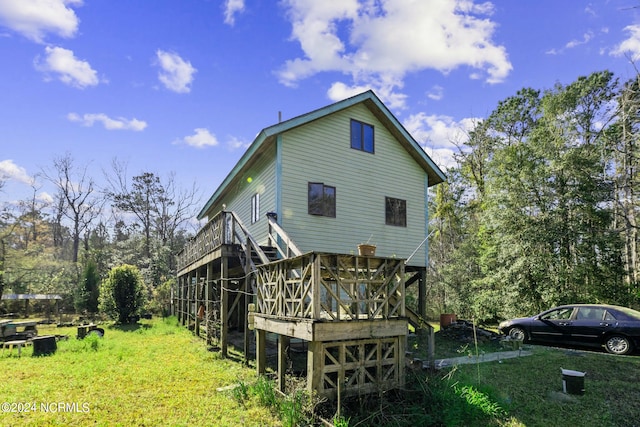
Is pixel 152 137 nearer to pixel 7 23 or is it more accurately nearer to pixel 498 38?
pixel 7 23

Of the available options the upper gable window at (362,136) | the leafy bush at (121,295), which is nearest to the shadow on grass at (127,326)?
the leafy bush at (121,295)

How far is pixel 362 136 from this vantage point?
13.7 m

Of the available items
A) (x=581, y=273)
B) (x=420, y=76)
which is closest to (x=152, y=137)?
(x=420, y=76)

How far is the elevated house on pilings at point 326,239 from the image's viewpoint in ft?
20.6

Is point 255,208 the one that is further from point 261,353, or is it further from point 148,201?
point 148,201

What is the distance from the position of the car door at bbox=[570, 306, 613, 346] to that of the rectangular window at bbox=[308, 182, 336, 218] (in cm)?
803

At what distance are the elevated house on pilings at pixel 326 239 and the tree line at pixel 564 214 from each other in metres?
6.68

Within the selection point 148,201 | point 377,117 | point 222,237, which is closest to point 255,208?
point 222,237

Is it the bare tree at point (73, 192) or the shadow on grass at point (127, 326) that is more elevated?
the bare tree at point (73, 192)

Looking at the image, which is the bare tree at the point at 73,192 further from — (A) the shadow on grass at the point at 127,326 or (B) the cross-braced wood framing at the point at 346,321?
(B) the cross-braced wood framing at the point at 346,321

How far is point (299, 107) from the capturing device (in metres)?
17.0

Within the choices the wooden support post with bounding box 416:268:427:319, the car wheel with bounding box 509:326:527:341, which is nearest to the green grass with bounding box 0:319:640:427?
the car wheel with bounding box 509:326:527:341

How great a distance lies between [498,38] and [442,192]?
17.3 m

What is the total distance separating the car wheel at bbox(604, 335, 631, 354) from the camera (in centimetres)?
1056
